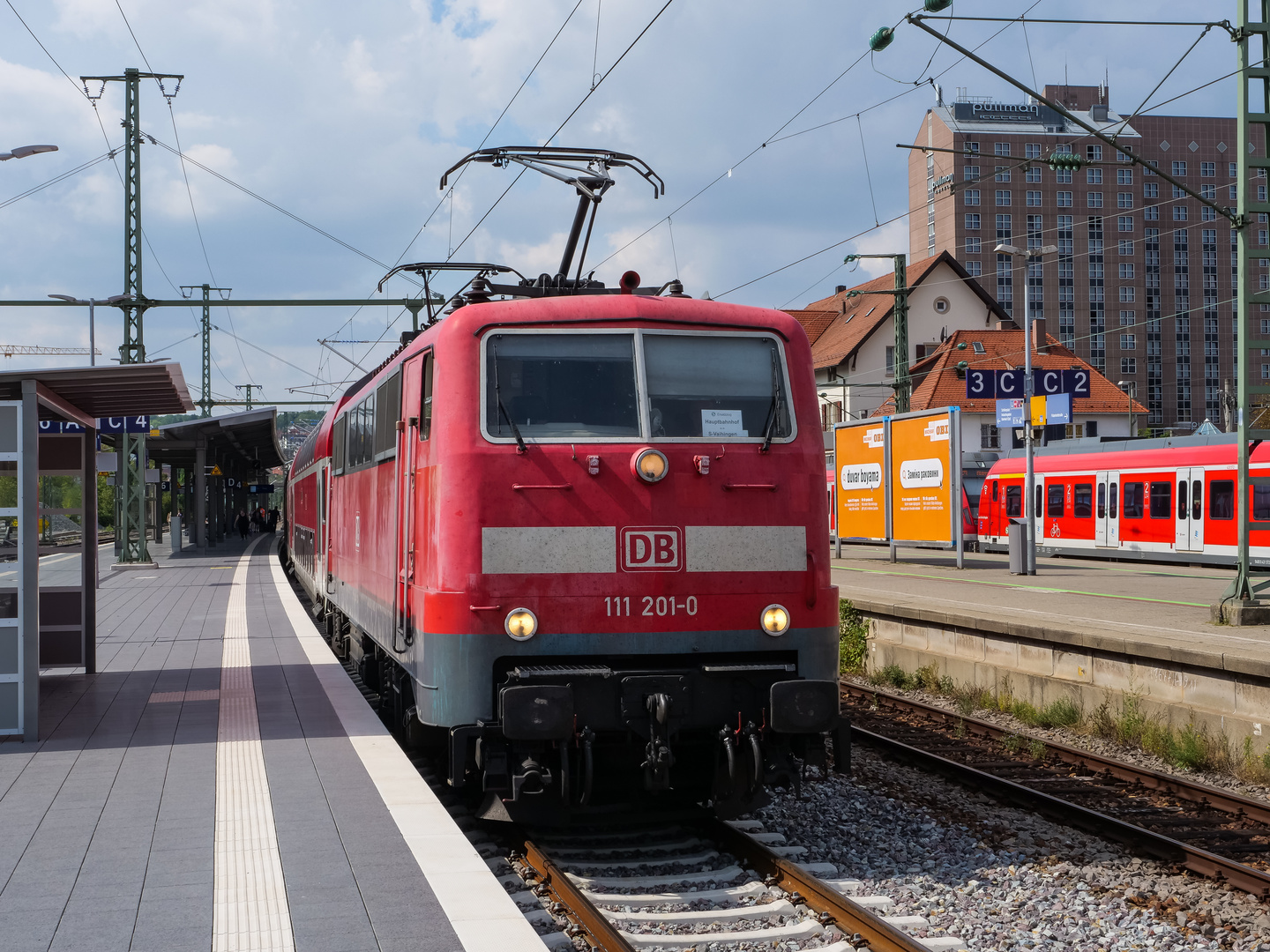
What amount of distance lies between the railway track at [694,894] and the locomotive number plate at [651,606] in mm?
1318

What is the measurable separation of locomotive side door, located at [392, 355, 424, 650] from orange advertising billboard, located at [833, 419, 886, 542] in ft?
54.9

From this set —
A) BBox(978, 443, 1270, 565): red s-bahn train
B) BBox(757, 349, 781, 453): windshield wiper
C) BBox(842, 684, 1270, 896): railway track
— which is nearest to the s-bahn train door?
BBox(978, 443, 1270, 565): red s-bahn train

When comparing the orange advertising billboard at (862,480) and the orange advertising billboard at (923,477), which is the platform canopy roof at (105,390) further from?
the orange advertising billboard at (862,480)

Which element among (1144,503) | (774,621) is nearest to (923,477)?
(1144,503)

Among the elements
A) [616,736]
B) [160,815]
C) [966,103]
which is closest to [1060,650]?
[616,736]

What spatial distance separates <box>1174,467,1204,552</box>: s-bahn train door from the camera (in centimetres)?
2545

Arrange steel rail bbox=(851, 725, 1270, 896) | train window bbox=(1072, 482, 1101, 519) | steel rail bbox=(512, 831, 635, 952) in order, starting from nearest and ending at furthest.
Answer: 1. steel rail bbox=(512, 831, 635, 952)
2. steel rail bbox=(851, 725, 1270, 896)
3. train window bbox=(1072, 482, 1101, 519)

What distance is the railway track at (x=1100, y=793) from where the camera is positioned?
24.2 feet

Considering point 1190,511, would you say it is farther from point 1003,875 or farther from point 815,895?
point 815,895

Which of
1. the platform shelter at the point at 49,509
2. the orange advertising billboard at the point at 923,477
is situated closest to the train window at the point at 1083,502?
the orange advertising billboard at the point at 923,477

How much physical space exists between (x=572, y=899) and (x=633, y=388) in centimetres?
274

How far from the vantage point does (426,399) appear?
291 inches

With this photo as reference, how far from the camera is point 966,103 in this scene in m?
96.6

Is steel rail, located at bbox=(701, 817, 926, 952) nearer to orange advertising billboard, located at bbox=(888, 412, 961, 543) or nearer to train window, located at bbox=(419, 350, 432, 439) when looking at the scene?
train window, located at bbox=(419, 350, 432, 439)
